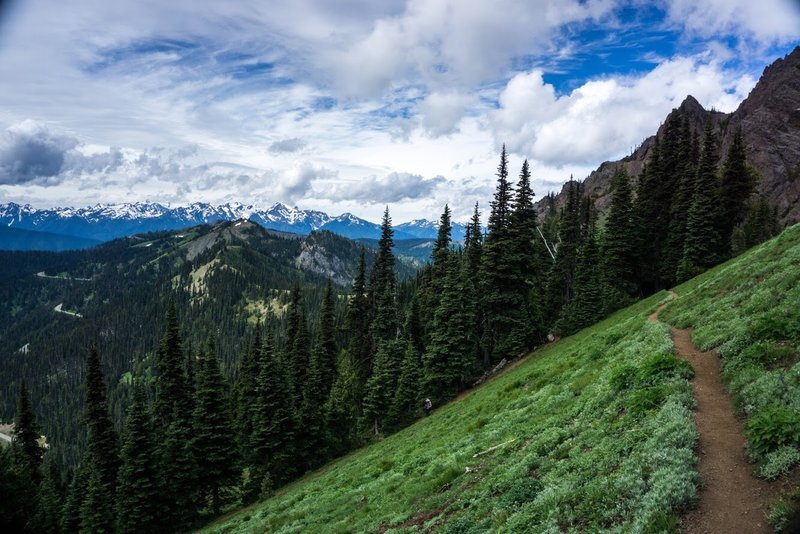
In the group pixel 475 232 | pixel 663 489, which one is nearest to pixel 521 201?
pixel 475 232

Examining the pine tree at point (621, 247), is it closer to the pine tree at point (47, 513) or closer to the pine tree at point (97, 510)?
the pine tree at point (97, 510)

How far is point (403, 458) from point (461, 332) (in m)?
25.2

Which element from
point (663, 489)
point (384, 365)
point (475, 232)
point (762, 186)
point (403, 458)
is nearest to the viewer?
point (663, 489)

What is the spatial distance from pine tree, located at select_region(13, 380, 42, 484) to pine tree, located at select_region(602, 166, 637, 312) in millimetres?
81588

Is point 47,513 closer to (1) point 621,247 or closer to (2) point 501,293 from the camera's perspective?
(2) point 501,293

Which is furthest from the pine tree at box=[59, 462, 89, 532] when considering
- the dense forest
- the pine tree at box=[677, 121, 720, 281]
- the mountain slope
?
the pine tree at box=[677, 121, 720, 281]

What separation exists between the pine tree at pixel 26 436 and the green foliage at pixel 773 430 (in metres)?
81.4

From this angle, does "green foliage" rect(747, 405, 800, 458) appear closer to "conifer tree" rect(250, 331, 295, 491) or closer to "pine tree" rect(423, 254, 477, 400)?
"pine tree" rect(423, 254, 477, 400)

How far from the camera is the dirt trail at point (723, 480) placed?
7.75 meters

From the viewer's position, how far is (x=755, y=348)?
519 inches

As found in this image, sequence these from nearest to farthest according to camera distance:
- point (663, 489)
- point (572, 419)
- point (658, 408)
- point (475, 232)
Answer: point (663, 489), point (658, 408), point (572, 419), point (475, 232)

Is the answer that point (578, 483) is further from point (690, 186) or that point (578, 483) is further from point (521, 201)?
point (690, 186)

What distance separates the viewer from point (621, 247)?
56250 millimetres

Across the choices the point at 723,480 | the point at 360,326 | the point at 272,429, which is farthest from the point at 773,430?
the point at 360,326
